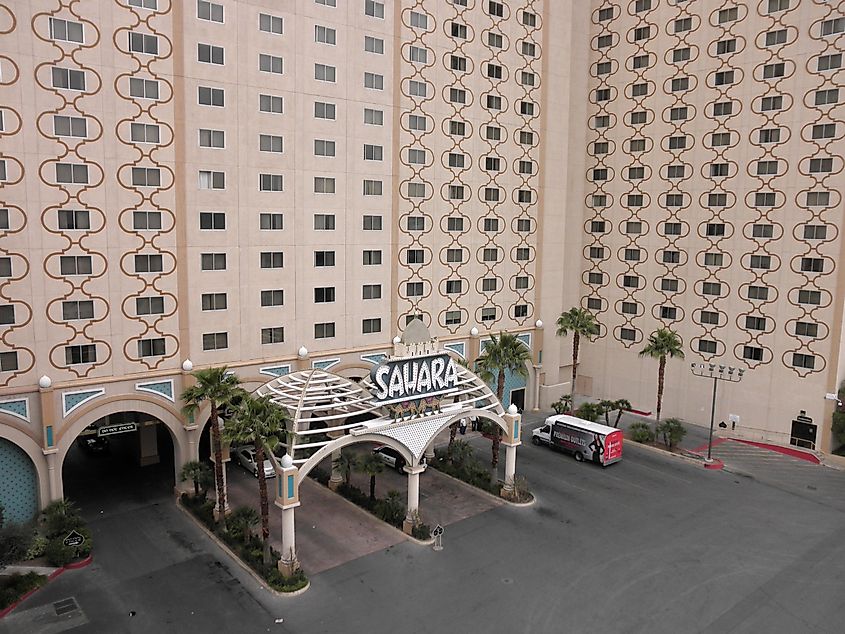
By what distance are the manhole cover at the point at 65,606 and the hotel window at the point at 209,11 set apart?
32.1 meters

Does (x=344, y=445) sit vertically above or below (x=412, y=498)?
above

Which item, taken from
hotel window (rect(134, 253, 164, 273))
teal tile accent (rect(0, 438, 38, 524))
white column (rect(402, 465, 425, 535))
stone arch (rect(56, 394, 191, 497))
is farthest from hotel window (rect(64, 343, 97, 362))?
white column (rect(402, 465, 425, 535))

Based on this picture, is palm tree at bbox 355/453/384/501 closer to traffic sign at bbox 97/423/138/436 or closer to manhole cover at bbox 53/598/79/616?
traffic sign at bbox 97/423/138/436

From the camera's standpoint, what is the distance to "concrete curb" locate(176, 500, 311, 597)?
31.5 m

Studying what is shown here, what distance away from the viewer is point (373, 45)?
47.6 meters

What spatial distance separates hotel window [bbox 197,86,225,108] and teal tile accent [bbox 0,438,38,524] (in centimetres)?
2203

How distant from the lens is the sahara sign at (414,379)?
118 feet

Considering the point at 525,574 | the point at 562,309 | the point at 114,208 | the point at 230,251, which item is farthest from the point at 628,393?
the point at 114,208

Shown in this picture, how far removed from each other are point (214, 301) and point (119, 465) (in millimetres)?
15582

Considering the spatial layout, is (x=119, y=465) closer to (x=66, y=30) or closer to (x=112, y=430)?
(x=112, y=430)

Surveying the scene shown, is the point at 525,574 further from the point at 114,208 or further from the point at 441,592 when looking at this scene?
the point at 114,208

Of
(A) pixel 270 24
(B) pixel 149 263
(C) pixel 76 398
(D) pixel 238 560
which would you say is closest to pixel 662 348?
(D) pixel 238 560

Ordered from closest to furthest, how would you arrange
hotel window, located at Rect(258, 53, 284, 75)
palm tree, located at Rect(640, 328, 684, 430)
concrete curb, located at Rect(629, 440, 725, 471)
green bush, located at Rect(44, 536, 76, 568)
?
1. green bush, located at Rect(44, 536, 76, 568)
2. hotel window, located at Rect(258, 53, 284, 75)
3. concrete curb, located at Rect(629, 440, 725, 471)
4. palm tree, located at Rect(640, 328, 684, 430)

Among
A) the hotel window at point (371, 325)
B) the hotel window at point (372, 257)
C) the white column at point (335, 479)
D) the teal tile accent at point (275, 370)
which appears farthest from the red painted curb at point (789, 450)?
the teal tile accent at point (275, 370)
